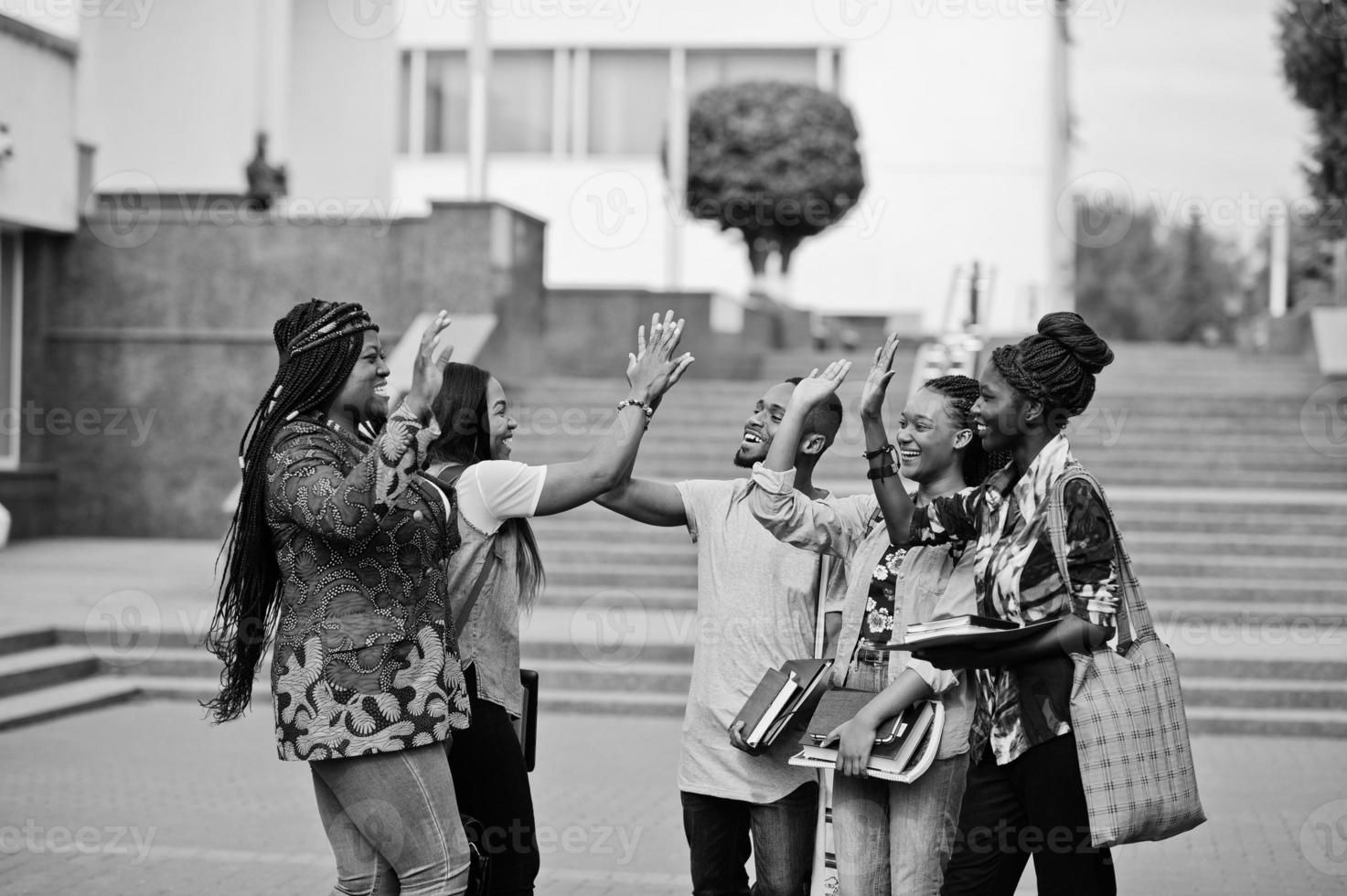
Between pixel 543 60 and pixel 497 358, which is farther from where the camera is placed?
pixel 543 60

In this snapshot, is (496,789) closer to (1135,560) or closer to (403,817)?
(403,817)

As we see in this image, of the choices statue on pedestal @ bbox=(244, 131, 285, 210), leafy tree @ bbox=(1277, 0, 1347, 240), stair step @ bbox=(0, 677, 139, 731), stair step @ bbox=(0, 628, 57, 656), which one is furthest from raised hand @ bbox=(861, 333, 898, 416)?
statue on pedestal @ bbox=(244, 131, 285, 210)

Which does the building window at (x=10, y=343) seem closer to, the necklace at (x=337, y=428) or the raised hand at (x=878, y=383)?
the necklace at (x=337, y=428)

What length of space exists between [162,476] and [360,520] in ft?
43.6

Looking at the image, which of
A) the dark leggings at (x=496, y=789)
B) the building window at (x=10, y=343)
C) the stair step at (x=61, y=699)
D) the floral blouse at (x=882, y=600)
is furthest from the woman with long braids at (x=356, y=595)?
the building window at (x=10, y=343)

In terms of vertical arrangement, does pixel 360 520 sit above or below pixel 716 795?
above

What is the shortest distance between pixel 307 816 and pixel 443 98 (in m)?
23.5

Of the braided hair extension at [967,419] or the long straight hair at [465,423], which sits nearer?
the braided hair extension at [967,419]

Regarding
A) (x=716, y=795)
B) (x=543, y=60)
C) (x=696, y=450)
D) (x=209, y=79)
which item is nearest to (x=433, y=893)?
(x=716, y=795)

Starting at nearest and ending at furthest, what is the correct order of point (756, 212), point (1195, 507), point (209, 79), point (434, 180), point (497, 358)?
point (1195, 507) < point (497, 358) < point (209, 79) < point (756, 212) < point (434, 180)

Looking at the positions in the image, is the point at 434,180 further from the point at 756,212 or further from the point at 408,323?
the point at 408,323

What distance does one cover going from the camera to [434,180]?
94.5 ft

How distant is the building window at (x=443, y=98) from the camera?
2903 centimetres

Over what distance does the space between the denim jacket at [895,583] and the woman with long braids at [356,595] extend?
864mm
